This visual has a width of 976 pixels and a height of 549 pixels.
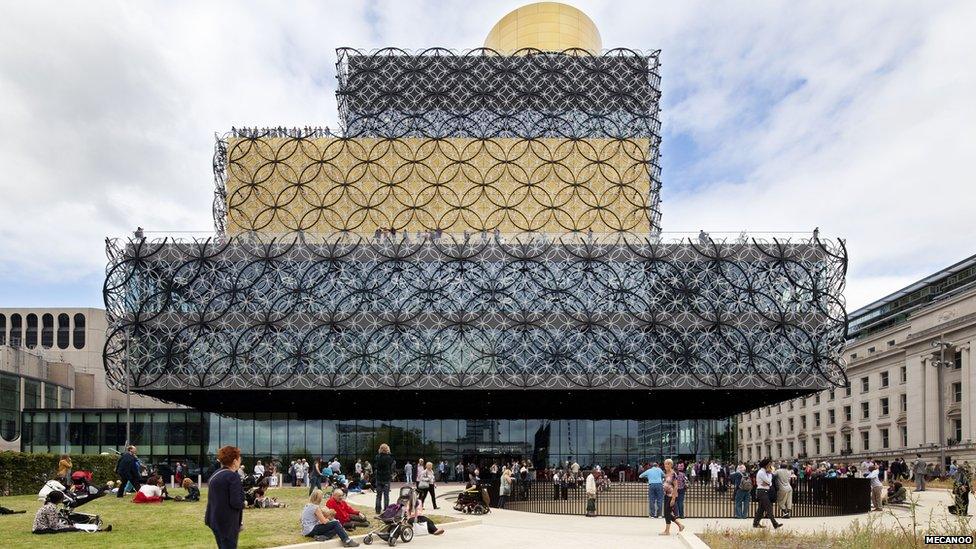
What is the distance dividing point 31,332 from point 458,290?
72931mm

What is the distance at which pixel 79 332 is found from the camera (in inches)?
3994

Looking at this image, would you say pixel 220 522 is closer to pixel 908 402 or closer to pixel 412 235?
pixel 412 235

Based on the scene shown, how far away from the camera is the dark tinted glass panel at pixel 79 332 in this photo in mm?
101062

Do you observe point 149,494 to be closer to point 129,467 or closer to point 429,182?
point 129,467

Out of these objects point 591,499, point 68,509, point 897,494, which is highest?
point 68,509

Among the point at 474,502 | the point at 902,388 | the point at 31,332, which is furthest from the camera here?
the point at 31,332

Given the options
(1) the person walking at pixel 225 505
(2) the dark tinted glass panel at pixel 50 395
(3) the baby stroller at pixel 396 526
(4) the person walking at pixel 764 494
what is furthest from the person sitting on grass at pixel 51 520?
(2) the dark tinted glass panel at pixel 50 395

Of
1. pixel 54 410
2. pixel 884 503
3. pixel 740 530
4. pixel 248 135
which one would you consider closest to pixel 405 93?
pixel 248 135

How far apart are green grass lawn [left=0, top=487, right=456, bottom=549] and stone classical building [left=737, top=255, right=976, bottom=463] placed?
167 ft

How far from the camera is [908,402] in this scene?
8194 centimetres

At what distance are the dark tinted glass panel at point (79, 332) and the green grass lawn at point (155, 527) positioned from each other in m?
78.5

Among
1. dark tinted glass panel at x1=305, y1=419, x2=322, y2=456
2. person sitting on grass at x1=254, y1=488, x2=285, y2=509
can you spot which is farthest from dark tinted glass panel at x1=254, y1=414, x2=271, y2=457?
person sitting on grass at x1=254, y1=488, x2=285, y2=509

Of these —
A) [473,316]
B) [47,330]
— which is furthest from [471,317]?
[47,330]

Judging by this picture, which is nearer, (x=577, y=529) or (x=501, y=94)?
(x=577, y=529)
